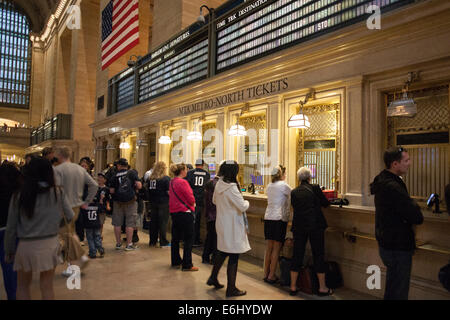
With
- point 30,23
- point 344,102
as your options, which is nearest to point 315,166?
point 344,102

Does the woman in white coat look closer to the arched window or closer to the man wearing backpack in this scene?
the man wearing backpack

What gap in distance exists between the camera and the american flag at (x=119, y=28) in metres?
10.5

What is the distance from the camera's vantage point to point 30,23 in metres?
43.0

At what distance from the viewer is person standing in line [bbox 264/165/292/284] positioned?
473 centimetres

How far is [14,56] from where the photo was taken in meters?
43.5

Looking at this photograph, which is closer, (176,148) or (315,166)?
(315,166)

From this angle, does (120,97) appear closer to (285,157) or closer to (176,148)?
(176,148)

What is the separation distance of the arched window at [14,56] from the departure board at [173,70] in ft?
125

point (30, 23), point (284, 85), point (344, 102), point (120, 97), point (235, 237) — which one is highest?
point (30, 23)

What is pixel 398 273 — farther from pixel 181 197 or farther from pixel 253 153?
pixel 253 153

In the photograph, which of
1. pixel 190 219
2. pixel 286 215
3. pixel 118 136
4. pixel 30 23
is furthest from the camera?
pixel 30 23

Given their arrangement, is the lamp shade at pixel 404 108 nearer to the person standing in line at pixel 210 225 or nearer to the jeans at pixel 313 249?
the jeans at pixel 313 249

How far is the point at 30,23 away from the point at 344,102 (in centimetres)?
5040

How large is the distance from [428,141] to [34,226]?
15.2ft
